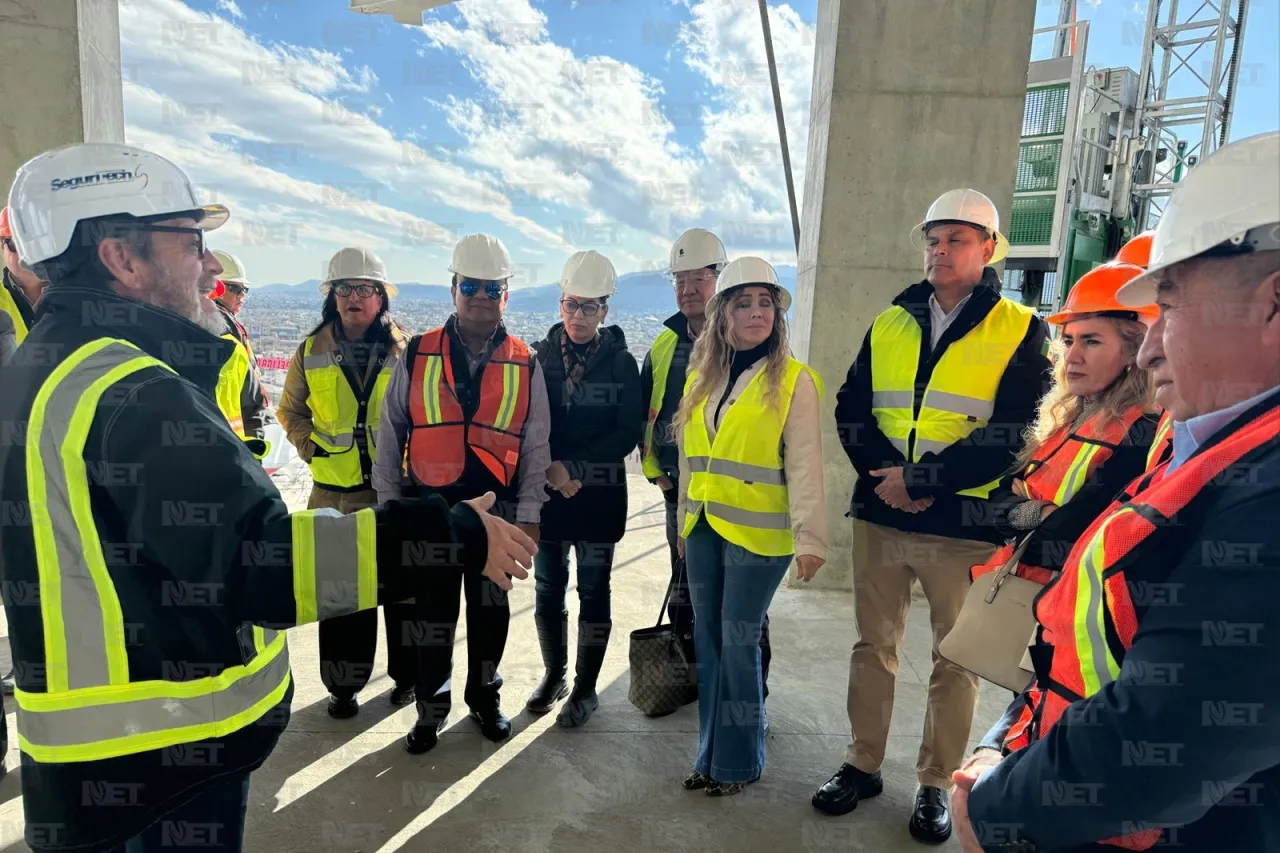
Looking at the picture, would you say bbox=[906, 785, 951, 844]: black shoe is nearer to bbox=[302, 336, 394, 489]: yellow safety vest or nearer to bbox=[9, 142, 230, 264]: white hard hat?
bbox=[302, 336, 394, 489]: yellow safety vest

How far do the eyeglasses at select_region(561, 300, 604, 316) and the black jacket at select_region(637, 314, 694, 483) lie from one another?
0.38m

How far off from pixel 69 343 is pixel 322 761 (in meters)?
2.30

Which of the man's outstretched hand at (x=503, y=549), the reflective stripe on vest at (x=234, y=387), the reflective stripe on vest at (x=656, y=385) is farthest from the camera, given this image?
the reflective stripe on vest at (x=656, y=385)

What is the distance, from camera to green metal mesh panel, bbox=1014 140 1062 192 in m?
14.5

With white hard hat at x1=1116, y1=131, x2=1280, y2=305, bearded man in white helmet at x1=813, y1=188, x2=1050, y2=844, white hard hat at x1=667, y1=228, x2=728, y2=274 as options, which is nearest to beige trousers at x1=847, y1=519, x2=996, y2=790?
bearded man in white helmet at x1=813, y1=188, x2=1050, y2=844

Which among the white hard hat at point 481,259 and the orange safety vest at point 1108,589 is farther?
the white hard hat at point 481,259

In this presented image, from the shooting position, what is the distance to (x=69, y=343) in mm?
1257

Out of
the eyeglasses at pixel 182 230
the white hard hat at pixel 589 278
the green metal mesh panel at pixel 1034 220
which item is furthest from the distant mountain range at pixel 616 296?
the green metal mesh panel at pixel 1034 220

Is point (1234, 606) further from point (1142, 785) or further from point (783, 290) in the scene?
point (783, 290)

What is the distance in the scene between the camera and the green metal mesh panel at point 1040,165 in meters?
14.5

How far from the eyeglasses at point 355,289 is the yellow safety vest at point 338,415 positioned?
28 centimetres

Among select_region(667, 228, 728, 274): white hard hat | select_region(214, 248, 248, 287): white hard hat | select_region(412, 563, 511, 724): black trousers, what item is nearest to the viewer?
select_region(412, 563, 511, 724): black trousers

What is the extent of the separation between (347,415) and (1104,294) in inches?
119

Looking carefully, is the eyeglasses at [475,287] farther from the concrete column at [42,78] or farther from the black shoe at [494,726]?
the concrete column at [42,78]
